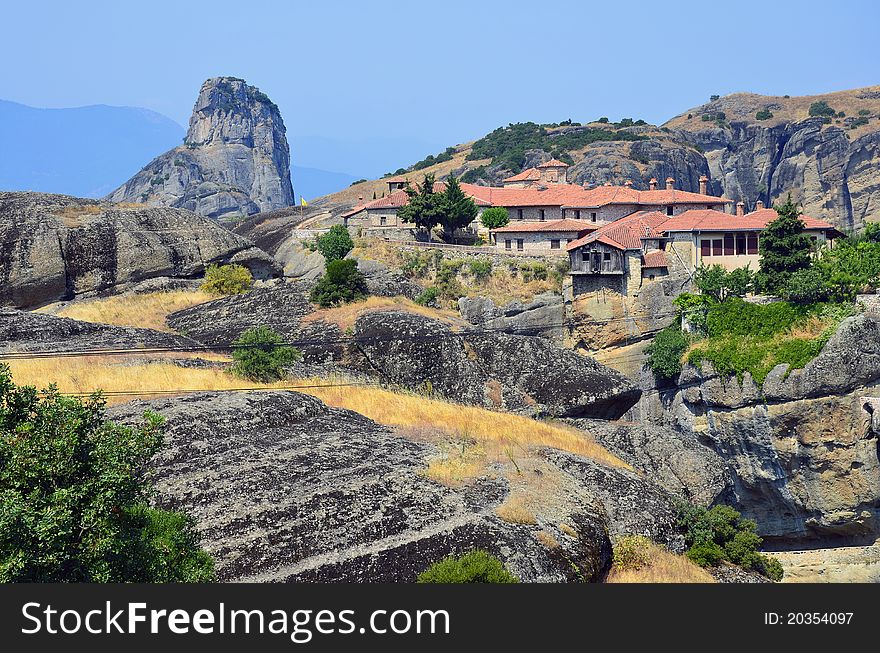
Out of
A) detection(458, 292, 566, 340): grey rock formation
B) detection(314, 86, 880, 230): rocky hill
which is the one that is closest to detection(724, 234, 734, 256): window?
detection(458, 292, 566, 340): grey rock formation

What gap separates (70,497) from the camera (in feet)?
50.6

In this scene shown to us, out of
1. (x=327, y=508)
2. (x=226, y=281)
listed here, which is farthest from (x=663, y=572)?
(x=226, y=281)

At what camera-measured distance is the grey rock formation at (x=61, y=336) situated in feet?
124

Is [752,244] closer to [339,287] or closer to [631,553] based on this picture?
[339,287]

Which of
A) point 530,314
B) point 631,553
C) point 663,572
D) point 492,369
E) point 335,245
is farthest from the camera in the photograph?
point 335,245

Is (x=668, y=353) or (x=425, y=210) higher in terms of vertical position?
(x=425, y=210)

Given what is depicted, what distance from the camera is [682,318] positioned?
58.7 metres

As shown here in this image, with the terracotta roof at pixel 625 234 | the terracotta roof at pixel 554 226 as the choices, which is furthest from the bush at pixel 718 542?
the terracotta roof at pixel 554 226

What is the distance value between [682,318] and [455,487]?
123ft

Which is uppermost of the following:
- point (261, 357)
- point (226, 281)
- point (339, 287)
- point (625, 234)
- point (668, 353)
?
point (625, 234)

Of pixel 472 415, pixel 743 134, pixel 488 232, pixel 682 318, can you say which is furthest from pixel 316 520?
pixel 743 134

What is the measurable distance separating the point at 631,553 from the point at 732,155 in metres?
145

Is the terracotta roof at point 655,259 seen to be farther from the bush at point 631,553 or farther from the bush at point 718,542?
the bush at point 631,553

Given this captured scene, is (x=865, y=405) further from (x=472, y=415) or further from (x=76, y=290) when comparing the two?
(x=76, y=290)
